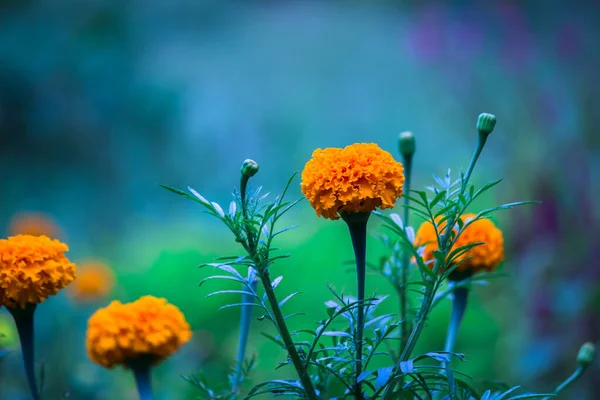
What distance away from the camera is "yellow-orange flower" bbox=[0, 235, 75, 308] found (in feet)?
1.22

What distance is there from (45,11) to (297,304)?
2.61 ft

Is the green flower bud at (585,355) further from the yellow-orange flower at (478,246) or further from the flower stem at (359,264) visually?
the flower stem at (359,264)

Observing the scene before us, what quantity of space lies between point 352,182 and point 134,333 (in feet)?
0.57

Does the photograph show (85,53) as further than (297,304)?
Yes

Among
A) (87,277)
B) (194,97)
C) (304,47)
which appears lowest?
(87,277)

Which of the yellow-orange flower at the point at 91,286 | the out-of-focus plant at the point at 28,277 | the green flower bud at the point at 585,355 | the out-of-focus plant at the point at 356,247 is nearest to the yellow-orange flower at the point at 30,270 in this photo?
the out-of-focus plant at the point at 28,277

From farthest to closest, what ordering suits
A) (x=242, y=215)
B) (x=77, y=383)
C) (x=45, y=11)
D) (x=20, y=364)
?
(x=45, y=11), (x=20, y=364), (x=77, y=383), (x=242, y=215)

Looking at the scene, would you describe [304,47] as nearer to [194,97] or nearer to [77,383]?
[194,97]

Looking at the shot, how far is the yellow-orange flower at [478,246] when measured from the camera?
42 cm

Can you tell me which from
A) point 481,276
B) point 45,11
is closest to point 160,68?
point 45,11

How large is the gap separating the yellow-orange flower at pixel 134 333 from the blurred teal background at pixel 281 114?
85cm

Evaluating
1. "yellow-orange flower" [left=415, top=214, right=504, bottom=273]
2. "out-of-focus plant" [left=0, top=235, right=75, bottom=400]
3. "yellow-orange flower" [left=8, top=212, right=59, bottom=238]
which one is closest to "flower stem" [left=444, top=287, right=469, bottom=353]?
"yellow-orange flower" [left=415, top=214, right=504, bottom=273]

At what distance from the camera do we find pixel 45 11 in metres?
1.33

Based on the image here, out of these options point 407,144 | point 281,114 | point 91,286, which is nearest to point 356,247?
point 407,144
